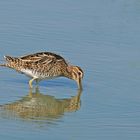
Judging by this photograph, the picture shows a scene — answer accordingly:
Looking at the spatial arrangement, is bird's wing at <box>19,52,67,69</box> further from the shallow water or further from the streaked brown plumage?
the shallow water

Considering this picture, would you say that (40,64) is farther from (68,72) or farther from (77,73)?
(77,73)

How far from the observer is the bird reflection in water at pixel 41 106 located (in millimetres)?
12828

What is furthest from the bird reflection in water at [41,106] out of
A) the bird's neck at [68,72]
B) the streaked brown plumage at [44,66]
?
the bird's neck at [68,72]

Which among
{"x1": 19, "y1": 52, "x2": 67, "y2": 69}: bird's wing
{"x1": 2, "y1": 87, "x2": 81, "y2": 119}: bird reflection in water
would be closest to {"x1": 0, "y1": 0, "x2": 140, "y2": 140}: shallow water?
{"x1": 2, "y1": 87, "x2": 81, "y2": 119}: bird reflection in water

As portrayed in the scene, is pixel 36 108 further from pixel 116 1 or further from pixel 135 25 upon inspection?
pixel 116 1

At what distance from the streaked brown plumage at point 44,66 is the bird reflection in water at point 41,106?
2.43 ft

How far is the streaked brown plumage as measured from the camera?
1485cm

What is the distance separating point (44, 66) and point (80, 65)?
2.75 feet

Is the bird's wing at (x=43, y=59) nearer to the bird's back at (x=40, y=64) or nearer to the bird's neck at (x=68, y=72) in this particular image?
the bird's back at (x=40, y=64)

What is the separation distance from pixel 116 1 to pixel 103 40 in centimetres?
384

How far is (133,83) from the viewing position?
48.8 feet

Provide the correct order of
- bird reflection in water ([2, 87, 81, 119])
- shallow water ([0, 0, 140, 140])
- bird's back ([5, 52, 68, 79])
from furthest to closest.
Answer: bird's back ([5, 52, 68, 79]), bird reflection in water ([2, 87, 81, 119]), shallow water ([0, 0, 140, 140])

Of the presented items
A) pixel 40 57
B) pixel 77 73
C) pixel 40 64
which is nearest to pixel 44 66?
pixel 40 64

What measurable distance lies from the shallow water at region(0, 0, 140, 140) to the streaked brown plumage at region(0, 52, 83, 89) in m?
0.19
